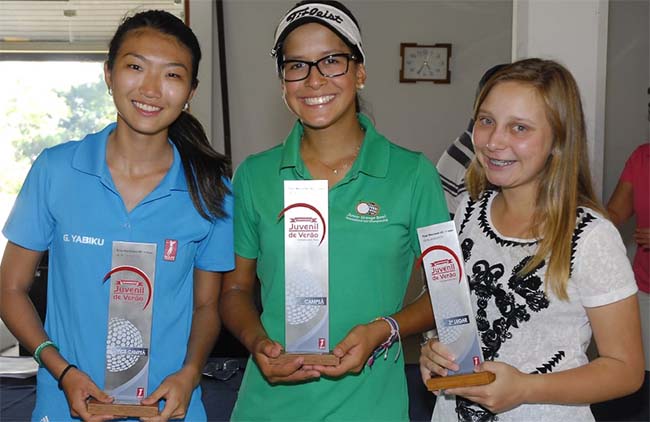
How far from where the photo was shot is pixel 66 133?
16.0 ft

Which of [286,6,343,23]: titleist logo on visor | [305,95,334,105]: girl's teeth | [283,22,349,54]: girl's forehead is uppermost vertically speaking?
[286,6,343,23]: titleist logo on visor

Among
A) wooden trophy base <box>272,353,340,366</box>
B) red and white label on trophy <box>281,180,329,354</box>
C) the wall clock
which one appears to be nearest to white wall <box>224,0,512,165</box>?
the wall clock

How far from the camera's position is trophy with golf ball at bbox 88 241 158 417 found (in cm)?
136

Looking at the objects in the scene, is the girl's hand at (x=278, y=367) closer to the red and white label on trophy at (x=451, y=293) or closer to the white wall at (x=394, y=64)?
the red and white label on trophy at (x=451, y=293)

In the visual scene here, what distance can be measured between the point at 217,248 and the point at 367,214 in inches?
13.1

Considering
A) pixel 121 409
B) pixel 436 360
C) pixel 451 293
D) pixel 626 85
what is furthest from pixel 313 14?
pixel 626 85

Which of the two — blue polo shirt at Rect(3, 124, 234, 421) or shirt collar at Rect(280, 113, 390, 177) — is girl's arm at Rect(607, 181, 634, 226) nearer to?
shirt collar at Rect(280, 113, 390, 177)

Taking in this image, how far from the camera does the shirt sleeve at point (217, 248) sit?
1552 millimetres

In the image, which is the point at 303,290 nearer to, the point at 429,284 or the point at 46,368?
the point at 429,284

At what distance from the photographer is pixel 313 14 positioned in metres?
1.53

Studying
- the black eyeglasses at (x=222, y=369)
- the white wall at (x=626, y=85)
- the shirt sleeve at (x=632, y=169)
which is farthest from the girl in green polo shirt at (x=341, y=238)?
the white wall at (x=626, y=85)

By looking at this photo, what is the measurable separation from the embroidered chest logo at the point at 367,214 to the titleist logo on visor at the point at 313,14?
0.39 meters

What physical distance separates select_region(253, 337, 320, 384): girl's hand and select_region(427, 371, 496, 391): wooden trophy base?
0.23 meters

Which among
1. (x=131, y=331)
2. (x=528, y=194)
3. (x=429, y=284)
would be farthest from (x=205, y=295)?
(x=528, y=194)
